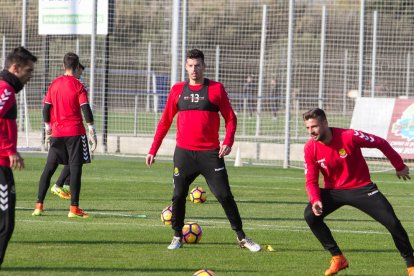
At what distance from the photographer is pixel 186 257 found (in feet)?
35.2

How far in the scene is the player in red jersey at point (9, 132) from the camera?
8805 mm

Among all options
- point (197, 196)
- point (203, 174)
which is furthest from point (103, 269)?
point (197, 196)

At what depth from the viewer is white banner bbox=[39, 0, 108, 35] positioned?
87.9 feet

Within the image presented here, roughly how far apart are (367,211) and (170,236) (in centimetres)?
314

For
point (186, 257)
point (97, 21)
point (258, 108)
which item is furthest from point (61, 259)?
point (258, 108)

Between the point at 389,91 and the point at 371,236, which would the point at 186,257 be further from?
the point at 389,91

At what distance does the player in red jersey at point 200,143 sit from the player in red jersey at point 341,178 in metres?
1.49

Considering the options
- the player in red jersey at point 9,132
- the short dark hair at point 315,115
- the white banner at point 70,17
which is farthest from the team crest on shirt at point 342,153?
the white banner at point 70,17

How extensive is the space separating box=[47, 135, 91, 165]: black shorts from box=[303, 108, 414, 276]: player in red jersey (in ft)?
16.4

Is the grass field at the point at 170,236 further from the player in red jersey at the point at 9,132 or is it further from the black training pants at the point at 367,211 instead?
the player in red jersey at the point at 9,132

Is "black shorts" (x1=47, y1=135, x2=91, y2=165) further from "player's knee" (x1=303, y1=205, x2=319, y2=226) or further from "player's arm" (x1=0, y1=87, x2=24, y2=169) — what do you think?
"player's arm" (x1=0, y1=87, x2=24, y2=169)

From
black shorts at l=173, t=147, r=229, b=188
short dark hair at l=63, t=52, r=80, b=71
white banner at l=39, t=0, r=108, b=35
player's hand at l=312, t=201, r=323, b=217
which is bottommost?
player's hand at l=312, t=201, r=323, b=217

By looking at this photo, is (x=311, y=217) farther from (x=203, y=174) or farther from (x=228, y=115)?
(x=228, y=115)

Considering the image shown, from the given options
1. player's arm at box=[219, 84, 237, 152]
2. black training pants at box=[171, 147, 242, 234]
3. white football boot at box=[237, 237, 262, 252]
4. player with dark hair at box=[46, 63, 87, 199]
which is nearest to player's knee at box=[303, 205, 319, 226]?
white football boot at box=[237, 237, 262, 252]
